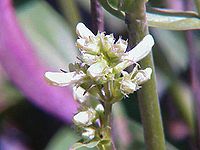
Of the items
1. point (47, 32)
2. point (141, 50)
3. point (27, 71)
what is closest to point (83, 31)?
point (141, 50)

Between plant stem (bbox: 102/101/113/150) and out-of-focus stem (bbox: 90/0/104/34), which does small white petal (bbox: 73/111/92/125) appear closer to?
plant stem (bbox: 102/101/113/150)

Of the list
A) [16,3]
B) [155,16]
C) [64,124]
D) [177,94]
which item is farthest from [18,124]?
[155,16]

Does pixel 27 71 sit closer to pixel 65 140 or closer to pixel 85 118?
pixel 65 140

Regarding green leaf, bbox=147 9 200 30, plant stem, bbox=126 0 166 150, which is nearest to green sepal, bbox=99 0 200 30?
green leaf, bbox=147 9 200 30

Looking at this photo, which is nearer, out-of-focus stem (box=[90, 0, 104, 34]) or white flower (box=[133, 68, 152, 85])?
white flower (box=[133, 68, 152, 85])

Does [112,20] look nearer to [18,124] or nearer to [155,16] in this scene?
[18,124]

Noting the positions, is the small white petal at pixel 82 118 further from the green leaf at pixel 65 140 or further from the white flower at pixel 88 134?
the green leaf at pixel 65 140

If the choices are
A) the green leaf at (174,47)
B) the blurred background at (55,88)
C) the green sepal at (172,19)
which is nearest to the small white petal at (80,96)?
the green sepal at (172,19)
